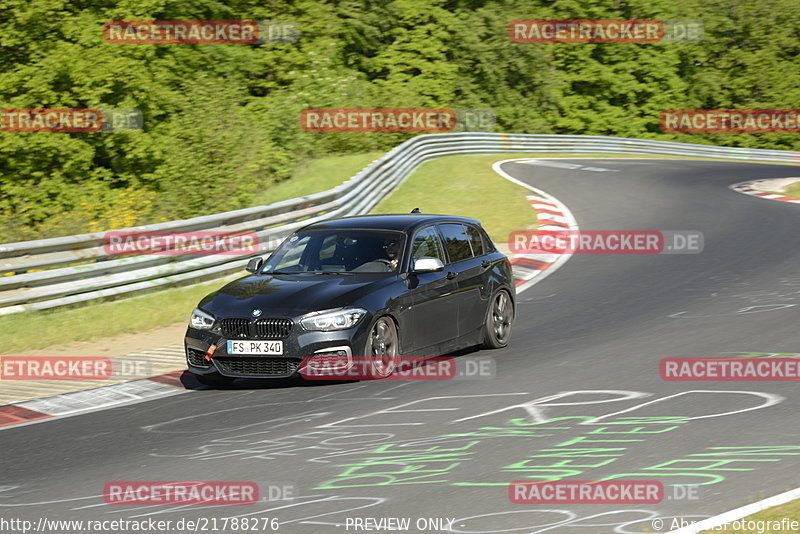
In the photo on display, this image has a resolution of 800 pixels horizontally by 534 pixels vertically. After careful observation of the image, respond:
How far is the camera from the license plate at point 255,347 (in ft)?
31.5

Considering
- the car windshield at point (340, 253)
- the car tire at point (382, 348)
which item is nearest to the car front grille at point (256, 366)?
the car tire at point (382, 348)

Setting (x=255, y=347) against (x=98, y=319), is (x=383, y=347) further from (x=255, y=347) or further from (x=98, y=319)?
(x=98, y=319)

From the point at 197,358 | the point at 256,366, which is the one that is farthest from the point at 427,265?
the point at 197,358

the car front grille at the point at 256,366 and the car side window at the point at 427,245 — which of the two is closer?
the car front grille at the point at 256,366

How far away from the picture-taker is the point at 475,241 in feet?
39.5

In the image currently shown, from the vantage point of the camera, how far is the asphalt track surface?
6.16m

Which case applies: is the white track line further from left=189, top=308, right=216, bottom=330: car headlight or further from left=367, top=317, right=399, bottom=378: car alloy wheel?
left=189, top=308, right=216, bottom=330: car headlight

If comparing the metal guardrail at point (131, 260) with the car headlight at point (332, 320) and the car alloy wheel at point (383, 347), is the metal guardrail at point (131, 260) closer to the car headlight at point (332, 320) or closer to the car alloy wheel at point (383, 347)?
the car headlight at point (332, 320)

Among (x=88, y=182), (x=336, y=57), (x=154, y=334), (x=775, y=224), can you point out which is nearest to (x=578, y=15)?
(x=336, y=57)

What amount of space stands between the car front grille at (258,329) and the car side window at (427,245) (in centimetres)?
183

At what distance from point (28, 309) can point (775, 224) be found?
49.2 ft

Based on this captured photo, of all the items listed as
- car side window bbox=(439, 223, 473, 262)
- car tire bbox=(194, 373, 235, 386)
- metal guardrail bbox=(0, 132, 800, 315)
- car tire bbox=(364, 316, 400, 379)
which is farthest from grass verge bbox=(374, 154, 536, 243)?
car tire bbox=(194, 373, 235, 386)

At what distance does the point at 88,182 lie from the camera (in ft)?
108

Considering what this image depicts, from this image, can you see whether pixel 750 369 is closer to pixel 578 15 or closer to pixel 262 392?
pixel 262 392
